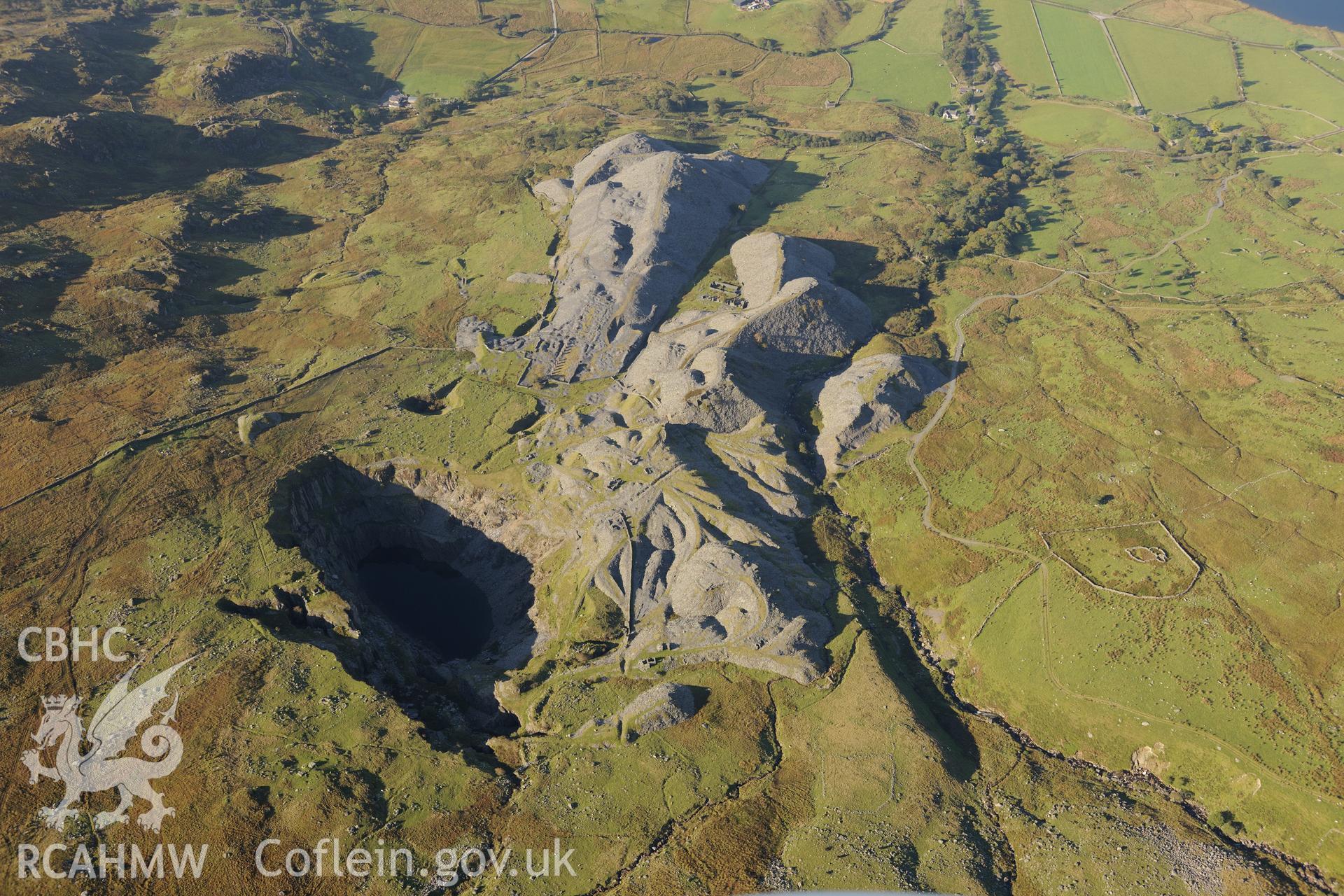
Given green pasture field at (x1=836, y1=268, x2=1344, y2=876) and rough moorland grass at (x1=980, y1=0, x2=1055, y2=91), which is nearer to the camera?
green pasture field at (x1=836, y1=268, x2=1344, y2=876)

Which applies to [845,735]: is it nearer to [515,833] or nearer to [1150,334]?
[515,833]

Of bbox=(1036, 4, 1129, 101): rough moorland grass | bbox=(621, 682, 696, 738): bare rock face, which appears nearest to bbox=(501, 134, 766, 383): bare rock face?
bbox=(621, 682, 696, 738): bare rock face

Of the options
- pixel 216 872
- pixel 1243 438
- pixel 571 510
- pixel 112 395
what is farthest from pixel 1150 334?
pixel 112 395

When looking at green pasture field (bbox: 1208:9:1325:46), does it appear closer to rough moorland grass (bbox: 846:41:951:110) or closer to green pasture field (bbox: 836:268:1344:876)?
rough moorland grass (bbox: 846:41:951:110)

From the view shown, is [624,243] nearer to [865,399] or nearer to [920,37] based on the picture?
[865,399]

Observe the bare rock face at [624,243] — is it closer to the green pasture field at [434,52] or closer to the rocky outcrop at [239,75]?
the green pasture field at [434,52]

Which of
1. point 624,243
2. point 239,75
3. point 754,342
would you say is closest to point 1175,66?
point 624,243
